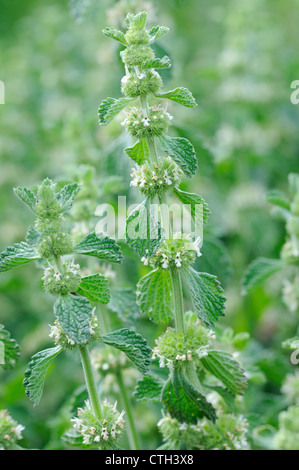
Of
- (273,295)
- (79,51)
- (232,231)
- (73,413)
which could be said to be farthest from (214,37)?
(73,413)

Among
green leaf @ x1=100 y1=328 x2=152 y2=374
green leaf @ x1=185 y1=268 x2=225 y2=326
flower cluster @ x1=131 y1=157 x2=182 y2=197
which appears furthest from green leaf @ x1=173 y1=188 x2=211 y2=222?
green leaf @ x1=100 y1=328 x2=152 y2=374

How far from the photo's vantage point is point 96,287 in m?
1.71

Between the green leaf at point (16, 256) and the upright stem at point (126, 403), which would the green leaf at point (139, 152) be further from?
the upright stem at point (126, 403)

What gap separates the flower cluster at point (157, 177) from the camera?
1.68 meters

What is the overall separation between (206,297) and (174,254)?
0.48 feet

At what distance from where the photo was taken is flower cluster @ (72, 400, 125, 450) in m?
1.73

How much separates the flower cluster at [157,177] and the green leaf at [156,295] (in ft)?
0.76

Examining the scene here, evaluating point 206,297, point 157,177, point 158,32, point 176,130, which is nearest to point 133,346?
point 206,297

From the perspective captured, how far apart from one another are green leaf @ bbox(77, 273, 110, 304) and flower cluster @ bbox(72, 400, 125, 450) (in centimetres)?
33

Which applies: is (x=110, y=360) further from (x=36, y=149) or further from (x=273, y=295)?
(x=36, y=149)

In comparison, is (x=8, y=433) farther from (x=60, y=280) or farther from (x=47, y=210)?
(x=47, y=210)

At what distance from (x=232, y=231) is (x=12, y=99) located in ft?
5.64

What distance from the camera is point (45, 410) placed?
306 centimetres

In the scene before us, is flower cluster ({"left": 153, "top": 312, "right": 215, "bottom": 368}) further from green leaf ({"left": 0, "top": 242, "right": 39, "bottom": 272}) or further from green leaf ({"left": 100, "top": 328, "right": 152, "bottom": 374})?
green leaf ({"left": 0, "top": 242, "right": 39, "bottom": 272})
